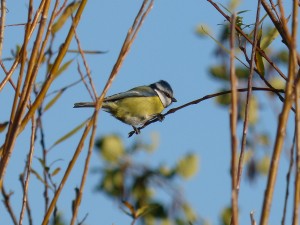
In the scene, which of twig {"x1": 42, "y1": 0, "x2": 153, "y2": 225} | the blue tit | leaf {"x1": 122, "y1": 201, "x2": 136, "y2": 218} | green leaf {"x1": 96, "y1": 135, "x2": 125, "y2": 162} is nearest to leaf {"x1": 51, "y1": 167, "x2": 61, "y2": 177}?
leaf {"x1": 122, "y1": 201, "x2": 136, "y2": 218}

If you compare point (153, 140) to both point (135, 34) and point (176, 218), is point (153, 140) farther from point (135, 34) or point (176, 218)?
point (135, 34)

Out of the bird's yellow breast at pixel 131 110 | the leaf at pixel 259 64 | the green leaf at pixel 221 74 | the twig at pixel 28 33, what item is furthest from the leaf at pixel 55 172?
the bird's yellow breast at pixel 131 110

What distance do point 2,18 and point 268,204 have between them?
76cm

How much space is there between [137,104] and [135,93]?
0.24m

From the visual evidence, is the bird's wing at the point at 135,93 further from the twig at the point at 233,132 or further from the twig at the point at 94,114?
the twig at the point at 233,132

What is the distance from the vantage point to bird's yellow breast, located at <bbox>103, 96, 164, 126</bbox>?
16.4 ft

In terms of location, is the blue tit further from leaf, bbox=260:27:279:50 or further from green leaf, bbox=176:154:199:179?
leaf, bbox=260:27:279:50

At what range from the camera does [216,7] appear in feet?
5.99

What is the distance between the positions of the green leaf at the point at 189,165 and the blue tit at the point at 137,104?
0.41 m

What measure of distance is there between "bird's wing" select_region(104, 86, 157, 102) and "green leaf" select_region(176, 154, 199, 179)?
1.77 feet

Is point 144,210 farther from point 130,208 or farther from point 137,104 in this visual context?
point 137,104

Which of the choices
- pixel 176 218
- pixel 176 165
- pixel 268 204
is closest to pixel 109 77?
pixel 268 204

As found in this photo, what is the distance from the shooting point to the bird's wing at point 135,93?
505 centimetres

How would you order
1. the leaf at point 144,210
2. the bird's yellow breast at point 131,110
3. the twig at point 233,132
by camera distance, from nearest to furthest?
the twig at point 233,132 → the leaf at point 144,210 → the bird's yellow breast at point 131,110
